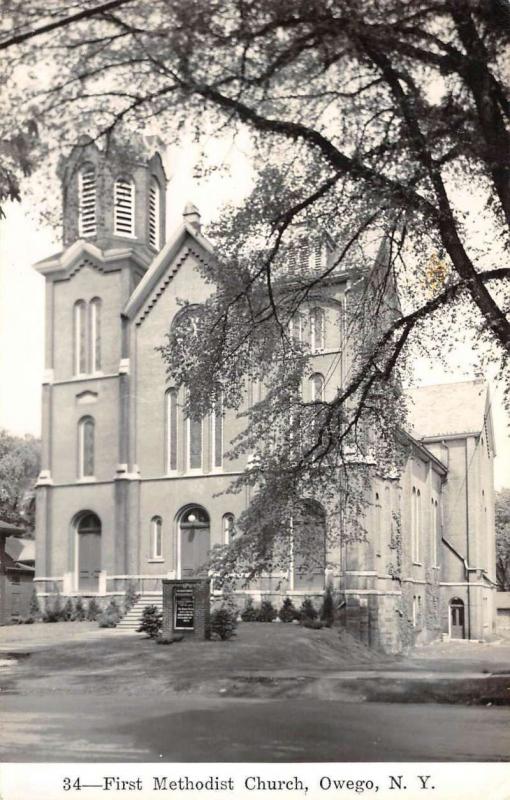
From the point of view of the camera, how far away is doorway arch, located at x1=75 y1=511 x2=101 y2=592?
17172 millimetres

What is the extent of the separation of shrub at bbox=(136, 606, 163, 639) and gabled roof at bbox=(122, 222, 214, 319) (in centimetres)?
559

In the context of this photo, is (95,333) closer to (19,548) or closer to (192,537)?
(192,537)

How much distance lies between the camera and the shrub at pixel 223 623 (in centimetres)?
1458

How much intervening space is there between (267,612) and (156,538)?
3.25m

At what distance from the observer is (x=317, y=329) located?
38.8ft

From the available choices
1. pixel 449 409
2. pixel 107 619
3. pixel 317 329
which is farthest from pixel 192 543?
pixel 317 329

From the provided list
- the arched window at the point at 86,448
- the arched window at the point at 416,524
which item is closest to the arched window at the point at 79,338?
the arched window at the point at 86,448

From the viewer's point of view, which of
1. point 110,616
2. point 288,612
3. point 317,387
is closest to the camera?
point 317,387

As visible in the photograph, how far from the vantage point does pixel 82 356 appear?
16.6 m

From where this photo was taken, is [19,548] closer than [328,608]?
No

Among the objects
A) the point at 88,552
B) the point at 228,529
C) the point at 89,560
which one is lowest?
the point at 89,560

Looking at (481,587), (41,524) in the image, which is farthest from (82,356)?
(481,587)

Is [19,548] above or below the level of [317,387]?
below

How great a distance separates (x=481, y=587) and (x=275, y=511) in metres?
5.39
